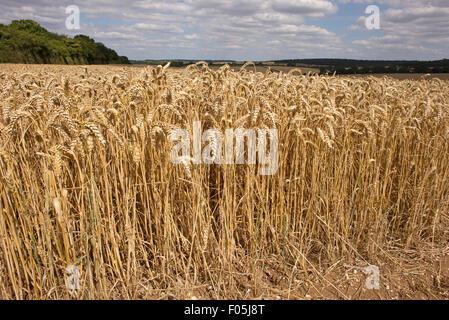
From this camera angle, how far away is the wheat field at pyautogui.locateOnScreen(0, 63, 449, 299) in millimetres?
1675

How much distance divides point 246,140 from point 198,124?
399mm

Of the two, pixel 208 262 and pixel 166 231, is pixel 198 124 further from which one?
pixel 208 262

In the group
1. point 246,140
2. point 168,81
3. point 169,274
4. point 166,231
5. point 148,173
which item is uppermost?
point 168,81

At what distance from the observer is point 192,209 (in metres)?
1.96

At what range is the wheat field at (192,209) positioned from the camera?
5.49ft

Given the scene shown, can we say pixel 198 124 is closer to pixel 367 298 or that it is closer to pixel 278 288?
pixel 278 288

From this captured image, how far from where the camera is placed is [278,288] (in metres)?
1.95

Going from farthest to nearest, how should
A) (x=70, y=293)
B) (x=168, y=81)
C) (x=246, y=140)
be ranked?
(x=168, y=81) < (x=246, y=140) < (x=70, y=293)

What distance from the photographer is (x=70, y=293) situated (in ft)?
5.41
